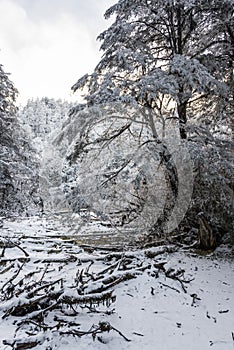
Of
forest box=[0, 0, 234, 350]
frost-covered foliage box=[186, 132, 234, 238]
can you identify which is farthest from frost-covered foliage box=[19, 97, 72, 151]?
frost-covered foliage box=[186, 132, 234, 238]

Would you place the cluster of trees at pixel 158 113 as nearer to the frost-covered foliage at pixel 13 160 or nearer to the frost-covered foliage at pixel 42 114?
the frost-covered foliage at pixel 13 160

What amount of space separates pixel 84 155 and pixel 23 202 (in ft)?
17.5

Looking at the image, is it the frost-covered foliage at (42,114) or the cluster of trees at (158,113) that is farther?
the frost-covered foliage at (42,114)

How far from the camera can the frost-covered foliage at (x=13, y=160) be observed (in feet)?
35.4

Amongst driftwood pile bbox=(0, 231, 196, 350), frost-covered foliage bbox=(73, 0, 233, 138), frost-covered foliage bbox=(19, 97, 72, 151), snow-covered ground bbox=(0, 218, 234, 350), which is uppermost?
frost-covered foliage bbox=(19, 97, 72, 151)

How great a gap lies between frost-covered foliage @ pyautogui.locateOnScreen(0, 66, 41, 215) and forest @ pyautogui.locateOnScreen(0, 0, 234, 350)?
2.85m

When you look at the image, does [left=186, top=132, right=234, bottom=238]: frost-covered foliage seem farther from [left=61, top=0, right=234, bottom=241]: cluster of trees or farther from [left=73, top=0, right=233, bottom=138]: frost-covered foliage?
[left=73, top=0, right=233, bottom=138]: frost-covered foliage

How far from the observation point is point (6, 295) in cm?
425

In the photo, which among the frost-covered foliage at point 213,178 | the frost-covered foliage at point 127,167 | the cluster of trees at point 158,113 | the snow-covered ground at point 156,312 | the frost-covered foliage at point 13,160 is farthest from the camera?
the frost-covered foliage at point 13,160

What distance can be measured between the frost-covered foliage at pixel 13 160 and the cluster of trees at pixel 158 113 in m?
3.30

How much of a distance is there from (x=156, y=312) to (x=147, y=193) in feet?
11.6

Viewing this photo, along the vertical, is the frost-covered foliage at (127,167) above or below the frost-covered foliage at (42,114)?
below

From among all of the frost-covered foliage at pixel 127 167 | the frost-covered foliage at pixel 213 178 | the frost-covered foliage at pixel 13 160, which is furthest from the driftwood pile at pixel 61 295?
the frost-covered foliage at pixel 13 160

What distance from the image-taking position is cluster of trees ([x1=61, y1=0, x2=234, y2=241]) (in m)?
6.12
